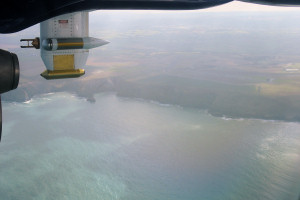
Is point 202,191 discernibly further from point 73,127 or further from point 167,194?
point 73,127

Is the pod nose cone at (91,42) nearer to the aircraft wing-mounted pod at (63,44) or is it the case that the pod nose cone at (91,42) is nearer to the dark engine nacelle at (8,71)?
the aircraft wing-mounted pod at (63,44)

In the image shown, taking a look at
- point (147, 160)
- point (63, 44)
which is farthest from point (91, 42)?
point (147, 160)

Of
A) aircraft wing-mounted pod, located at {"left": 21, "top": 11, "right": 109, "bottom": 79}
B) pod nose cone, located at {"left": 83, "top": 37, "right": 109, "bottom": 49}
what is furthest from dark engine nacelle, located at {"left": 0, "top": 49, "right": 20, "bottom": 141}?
pod nose cone, located at {"left": 83, "top": 37, "right": 109, "bottom": 49}

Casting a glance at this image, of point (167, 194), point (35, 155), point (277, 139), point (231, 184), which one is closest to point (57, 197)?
point (35, 155)

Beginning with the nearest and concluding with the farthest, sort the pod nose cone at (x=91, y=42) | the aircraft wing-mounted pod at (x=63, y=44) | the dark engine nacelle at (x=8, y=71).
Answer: the dark engine nacelle at (x=8, y=71) < the aircraft wing-mounted pod at (x=63, y=44) < the pod nose cone at (x=91, y=42)

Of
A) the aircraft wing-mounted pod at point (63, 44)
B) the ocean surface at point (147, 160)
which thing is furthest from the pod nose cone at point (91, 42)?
the ocean surface at point (147, 160)

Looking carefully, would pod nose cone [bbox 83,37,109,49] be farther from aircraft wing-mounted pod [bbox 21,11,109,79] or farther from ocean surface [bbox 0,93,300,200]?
ocean surface [bbox 0,93,300,200]
